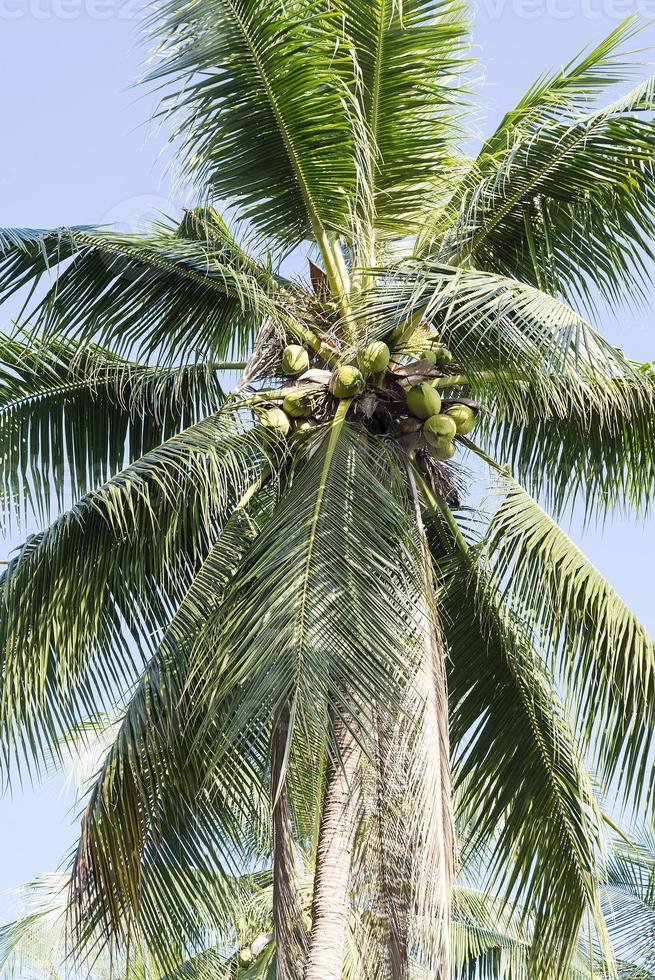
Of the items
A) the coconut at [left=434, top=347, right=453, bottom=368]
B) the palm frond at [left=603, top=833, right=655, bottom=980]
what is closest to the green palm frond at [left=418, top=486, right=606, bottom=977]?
the coconut at [left=434, top=347, right=453, bottom=368]

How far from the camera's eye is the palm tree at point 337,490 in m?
5.52

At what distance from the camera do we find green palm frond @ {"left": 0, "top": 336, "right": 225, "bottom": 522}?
7.02 meters

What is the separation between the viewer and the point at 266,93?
6281 mm

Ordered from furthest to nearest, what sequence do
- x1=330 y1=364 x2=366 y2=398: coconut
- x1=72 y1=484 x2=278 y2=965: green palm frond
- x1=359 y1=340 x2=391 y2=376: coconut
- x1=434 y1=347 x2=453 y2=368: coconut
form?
x1=434 y1=347 x2=453 y2=368: coconut → x1=330 y1=364 x2=366 y2=398: coconut → x1=359 y1=340 x2=391 y2=376: coconut → x1=72 y1=484 x2=278 y2=965: green palm frond

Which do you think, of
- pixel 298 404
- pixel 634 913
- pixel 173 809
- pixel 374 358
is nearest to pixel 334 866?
pixel 173 809

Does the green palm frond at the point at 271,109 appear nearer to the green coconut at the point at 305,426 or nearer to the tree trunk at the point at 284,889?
the green coconut at the point at 305,426

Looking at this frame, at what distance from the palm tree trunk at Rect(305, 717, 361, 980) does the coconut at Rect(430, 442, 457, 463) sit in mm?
1432

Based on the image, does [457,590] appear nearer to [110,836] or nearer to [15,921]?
[110,836]

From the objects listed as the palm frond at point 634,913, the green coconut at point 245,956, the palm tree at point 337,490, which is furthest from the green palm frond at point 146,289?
the palm frond at point 634,913

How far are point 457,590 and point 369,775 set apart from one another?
145cm

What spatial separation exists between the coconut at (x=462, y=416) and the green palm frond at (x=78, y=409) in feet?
5.47

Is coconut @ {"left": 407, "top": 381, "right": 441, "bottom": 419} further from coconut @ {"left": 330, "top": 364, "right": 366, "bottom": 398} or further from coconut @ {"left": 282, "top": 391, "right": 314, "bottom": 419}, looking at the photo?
coconut @ {"left": 282, "top": 391, "right": 314, "bottom": 419}

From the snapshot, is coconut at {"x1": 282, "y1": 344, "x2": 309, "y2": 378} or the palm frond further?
the palm frond

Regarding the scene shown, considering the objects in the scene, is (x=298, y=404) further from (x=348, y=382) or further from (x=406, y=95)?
(x=406, y=95)
